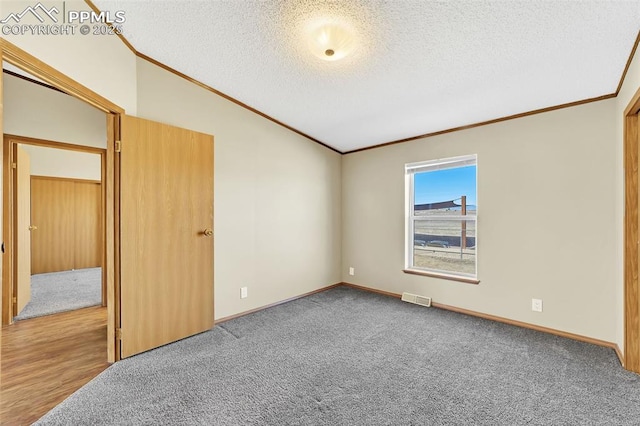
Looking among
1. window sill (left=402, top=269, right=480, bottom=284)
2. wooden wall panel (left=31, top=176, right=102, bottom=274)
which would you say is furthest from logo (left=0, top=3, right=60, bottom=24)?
wooden wall panel (left=31, top=176, right=102, bottom=274)

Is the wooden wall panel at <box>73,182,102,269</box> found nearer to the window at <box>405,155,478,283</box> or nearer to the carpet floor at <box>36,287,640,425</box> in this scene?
the carpet floor at <box>36,287,640,425</box>

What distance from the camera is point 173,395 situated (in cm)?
188

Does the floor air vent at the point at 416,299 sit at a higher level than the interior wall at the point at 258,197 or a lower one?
lower

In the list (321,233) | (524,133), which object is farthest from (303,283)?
(524,133)

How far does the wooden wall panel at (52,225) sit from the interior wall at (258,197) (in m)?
4.27

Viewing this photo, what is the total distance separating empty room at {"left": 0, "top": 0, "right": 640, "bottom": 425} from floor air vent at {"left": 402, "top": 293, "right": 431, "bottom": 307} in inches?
3.4

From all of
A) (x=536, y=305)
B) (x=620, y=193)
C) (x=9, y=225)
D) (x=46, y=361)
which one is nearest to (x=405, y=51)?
(x=620, y=193)

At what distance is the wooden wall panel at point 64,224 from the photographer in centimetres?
534

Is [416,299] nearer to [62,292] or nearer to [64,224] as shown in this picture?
[62,292]

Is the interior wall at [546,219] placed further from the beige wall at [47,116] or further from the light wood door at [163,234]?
the beige wall at [47,116]

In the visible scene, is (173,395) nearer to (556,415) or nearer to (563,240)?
(556,415)

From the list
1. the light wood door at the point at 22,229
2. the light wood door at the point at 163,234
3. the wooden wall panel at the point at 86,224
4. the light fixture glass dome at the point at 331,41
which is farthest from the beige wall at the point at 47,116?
the light fixture glass dome at the point at 331,41

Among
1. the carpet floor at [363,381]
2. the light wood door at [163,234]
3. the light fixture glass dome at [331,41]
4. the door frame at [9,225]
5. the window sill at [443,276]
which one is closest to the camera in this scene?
the carpet floor at [363,381]

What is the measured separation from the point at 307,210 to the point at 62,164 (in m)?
4.73
